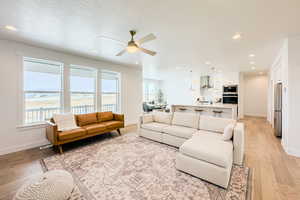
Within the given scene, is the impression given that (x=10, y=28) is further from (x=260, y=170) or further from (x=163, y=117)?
(x=260, y=170)

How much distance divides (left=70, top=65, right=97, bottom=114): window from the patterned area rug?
1.79m

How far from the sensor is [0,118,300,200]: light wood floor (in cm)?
185

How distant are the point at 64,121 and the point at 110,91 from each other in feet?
7.21

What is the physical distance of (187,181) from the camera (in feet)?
6.72

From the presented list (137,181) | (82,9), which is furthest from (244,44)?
(137,181)

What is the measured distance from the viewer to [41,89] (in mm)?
3703

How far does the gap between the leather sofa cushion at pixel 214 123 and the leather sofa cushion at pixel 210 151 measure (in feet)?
2.34

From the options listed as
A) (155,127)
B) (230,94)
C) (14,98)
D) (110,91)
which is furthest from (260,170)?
(14,98)

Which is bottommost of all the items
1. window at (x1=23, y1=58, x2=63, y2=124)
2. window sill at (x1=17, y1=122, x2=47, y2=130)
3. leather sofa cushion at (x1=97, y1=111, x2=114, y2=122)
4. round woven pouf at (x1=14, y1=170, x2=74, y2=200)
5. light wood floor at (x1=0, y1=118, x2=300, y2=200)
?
light wood floor at (x1=0, y1=118, x2=300, y2=200)

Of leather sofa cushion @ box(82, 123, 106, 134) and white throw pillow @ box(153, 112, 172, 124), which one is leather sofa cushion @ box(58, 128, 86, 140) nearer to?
leather sofa cushion @ box(82, 123, 106, 134)

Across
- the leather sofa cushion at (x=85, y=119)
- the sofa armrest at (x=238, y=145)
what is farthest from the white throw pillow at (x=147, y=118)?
the sofa armrest at (x=238, y=145)

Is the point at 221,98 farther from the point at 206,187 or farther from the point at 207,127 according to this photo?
the point at 206,187

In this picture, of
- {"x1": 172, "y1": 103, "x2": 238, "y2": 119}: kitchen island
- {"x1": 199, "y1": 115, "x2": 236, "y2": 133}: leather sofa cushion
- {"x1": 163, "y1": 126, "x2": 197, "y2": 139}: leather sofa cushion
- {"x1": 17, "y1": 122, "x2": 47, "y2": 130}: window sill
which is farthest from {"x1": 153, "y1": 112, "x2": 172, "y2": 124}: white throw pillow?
{"x1": 17, "y1": 122, "x2": 47, "y2": 130}: window sill

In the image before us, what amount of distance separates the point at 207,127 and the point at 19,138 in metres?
4.88
